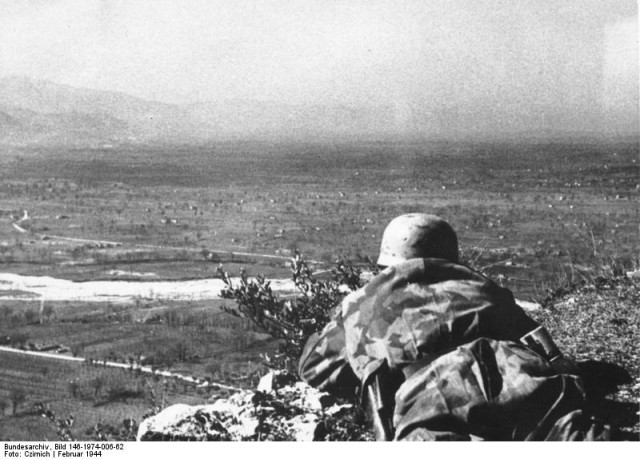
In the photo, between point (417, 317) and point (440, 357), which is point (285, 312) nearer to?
point (417, 317)

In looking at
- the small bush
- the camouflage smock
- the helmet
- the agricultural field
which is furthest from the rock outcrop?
the agricultural field

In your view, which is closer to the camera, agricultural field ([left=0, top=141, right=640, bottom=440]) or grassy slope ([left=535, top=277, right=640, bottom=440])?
grassy slope ([left=535, top=277, right=640, bottom=440])

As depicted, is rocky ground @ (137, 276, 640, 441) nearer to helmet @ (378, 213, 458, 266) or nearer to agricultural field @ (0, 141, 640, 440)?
helmet @ (378, 213, 458, 266)

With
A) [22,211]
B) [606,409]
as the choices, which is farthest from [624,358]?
[22,211]

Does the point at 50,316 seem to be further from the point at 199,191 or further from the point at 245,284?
the point at 245,284

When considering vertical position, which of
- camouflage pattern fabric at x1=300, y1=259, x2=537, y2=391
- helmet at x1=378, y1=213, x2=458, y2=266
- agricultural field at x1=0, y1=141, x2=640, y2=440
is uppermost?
helmet at x1=378, y1=213, x2=458, y2=266

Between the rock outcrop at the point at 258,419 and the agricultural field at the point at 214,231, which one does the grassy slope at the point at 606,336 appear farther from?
the rock outcrop at the point at 258,419

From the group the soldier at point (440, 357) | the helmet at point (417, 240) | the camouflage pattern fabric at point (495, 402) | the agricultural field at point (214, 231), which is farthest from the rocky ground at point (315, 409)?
the agricultural field at point (214, 231)
